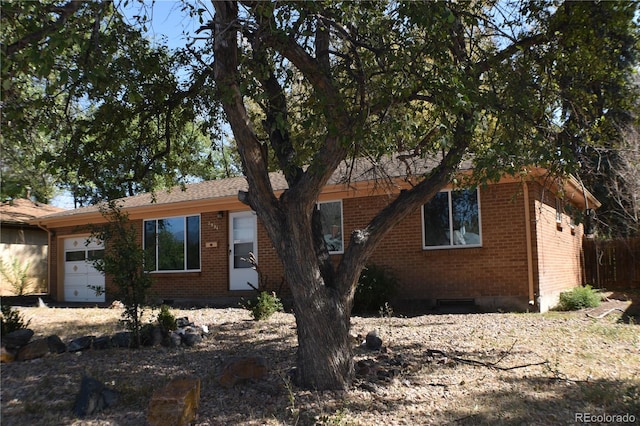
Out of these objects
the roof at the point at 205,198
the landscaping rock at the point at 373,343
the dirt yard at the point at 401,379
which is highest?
the roof at the point at 205,198

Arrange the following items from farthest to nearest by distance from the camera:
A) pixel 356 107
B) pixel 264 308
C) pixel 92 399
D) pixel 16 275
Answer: pixel 16 275 → pixel 264 308 → pixel 356 107 → pixel 92 399

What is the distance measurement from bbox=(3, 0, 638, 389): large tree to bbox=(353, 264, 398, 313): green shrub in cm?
500

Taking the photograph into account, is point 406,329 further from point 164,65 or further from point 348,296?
point 164,65

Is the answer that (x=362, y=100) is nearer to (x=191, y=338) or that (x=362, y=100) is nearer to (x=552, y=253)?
(x=191, y=338)

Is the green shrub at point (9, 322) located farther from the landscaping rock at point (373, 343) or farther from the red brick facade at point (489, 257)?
the landscaping rock at point (373, 343)

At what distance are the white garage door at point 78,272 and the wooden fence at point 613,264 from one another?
17.6 meters

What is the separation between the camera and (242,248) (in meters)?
15.2

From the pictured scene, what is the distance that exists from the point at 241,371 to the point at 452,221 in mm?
7554

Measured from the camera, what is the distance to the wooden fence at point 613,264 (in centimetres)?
1891

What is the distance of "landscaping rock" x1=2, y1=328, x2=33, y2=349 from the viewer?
745 cm

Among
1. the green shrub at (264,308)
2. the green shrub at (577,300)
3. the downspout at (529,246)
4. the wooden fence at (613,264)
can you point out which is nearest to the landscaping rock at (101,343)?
the green shrub at (264,308)

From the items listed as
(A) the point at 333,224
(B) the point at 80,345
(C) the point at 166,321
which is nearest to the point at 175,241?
(A) the point at 333,224

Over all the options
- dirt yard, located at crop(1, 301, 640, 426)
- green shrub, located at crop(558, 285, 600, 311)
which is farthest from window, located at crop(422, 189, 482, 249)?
dirt yard, located at crop(1, 301, 640, 426)

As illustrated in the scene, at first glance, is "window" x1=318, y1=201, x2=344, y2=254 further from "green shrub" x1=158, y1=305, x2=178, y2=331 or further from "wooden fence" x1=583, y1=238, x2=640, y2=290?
"wooden fence" x1=583, y1=238, x2=640, y2=290
